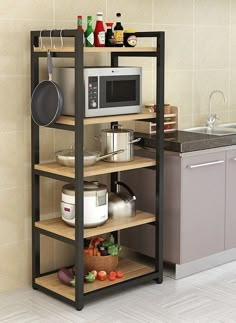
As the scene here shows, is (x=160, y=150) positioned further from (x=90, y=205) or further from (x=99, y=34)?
(x=99, y=34)

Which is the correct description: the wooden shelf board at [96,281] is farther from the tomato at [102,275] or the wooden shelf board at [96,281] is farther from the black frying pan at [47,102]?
the black frying pan at [47,102]

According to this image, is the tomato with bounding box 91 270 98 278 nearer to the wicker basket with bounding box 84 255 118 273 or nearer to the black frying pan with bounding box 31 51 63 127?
the wicker basket with bounding box 84 255 118 273

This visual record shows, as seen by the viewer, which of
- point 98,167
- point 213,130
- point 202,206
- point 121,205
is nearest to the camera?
point 98,167

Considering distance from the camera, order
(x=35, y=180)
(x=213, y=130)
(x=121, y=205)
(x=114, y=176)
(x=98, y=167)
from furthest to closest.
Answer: (x=213, y=130)
(x=114, y=176)
(x=121, y=205)
(x=35, y=180)
(x=98, y=167)

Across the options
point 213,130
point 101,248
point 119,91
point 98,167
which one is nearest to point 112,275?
point 101,248

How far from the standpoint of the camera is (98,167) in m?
3.69

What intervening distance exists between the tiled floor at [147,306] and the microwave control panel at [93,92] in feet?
3.53

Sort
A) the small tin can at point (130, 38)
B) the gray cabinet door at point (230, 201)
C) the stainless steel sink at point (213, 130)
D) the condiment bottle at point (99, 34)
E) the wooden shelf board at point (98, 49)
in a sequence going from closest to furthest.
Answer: the wooden shelf board at point (98, 49), the condiment bottle at point (99, 34), the small tin can at point (130, 38), the gray cabinet door at point (230, 201), the stainless steel sink at point (213, 130)

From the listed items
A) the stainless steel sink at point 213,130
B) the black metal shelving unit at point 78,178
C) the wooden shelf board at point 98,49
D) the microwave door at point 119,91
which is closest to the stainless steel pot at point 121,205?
the black metal shelving unit at point 78,178

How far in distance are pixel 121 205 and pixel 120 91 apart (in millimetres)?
659

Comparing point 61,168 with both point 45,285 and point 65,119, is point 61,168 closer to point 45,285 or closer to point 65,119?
point 65,119

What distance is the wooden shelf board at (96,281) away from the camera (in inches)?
146

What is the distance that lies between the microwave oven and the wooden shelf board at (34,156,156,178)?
28cm

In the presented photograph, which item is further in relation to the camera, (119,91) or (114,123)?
(114,123)
